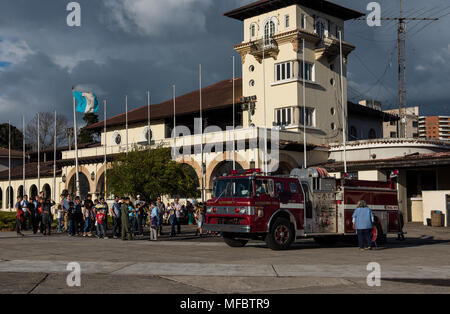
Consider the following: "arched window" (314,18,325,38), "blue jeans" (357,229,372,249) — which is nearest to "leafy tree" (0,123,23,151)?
"arched window" (314,18,325,38)

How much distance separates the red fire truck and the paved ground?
0.75 m

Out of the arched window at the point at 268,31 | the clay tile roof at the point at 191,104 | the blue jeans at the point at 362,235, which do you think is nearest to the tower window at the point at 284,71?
Result: the arched window at the point at 268,31

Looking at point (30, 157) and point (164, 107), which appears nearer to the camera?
point (164, 107)

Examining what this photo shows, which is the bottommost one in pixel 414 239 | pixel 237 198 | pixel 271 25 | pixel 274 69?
pixel 414 239

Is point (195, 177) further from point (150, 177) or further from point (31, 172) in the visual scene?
point (31, 172)

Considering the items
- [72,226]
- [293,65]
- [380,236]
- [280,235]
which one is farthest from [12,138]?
[280,235]

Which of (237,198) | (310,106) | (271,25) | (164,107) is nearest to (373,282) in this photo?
(237,198)

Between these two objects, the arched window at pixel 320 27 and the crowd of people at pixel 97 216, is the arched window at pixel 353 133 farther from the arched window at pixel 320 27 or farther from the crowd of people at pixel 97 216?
the crowd of people at pixel 97 216

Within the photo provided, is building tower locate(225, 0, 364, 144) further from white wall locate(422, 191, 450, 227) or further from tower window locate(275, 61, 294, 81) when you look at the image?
white wall locate(422, 191, 450, 227)

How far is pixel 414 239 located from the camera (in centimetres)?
2480

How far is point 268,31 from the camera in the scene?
43.4m

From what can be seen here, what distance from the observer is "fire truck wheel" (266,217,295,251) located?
58.7 feet
